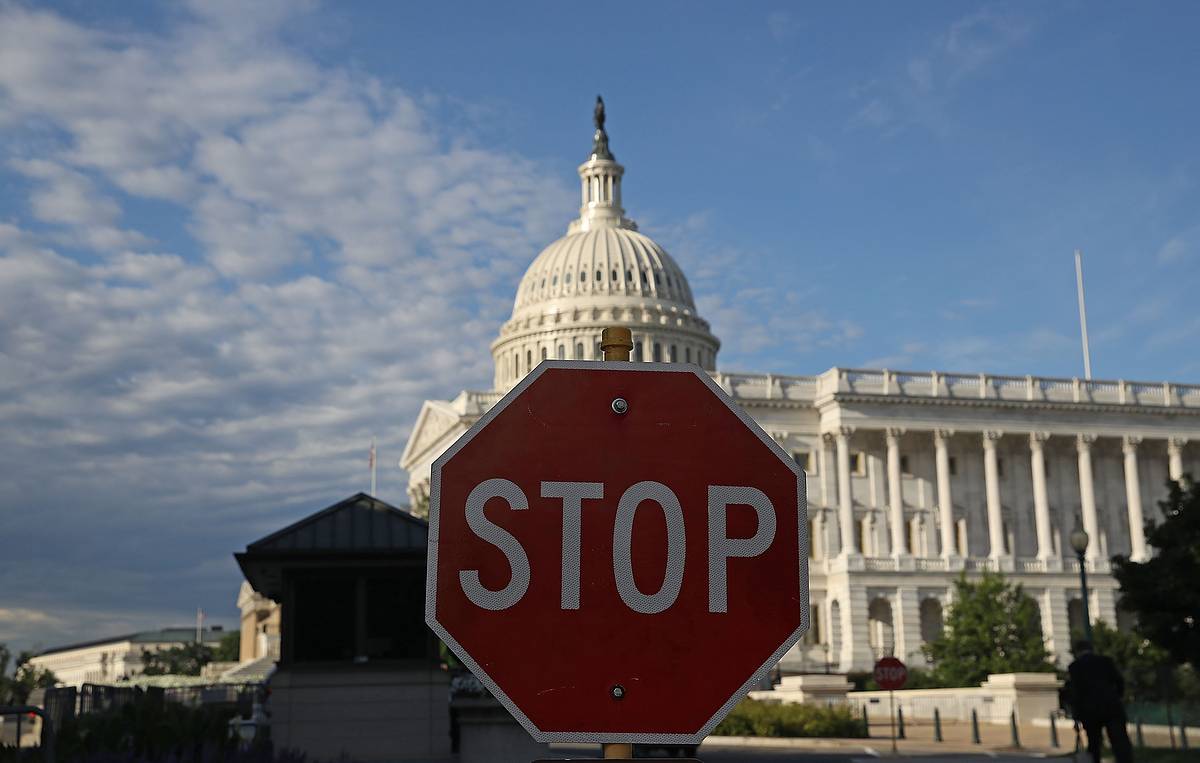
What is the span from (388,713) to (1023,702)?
3244cm

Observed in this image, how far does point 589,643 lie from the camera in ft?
12.5

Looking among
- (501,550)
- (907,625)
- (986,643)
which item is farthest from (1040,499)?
(501,550)

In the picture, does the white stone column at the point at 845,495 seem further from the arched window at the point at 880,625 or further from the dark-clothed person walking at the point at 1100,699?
the dark-clothed person walking at the point at 1100,699

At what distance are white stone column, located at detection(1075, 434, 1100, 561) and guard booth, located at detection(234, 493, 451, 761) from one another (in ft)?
302

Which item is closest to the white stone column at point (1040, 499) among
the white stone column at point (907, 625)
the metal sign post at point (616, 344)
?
the white stone column at point (907, 625)

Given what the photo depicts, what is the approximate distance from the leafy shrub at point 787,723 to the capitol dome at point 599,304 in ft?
272

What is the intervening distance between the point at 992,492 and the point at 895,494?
8540 millimetres

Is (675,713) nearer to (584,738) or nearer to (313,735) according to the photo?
(584,738)

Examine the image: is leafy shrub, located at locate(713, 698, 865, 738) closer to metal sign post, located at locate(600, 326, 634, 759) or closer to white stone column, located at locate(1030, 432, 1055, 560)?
metal sign post, located at locate(600, 326, 634, 759)

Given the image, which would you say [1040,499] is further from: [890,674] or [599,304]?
[890,674]

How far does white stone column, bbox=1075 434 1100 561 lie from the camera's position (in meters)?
106

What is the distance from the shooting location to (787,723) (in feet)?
147

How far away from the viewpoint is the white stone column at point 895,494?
337 ft

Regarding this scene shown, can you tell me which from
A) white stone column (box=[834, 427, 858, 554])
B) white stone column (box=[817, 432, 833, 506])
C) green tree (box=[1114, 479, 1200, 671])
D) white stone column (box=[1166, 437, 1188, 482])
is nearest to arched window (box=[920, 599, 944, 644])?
white stone column (box=[834, 427, 858, 554])
